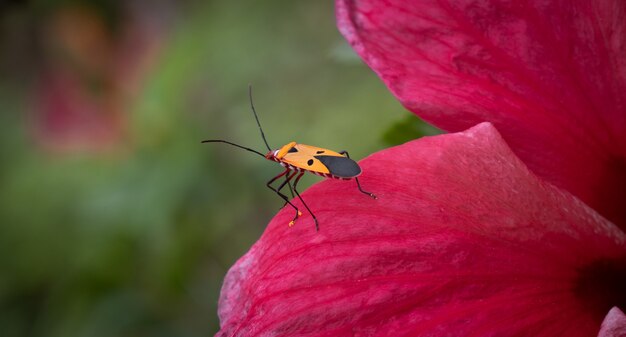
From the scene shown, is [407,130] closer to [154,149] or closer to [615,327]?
[615,327]

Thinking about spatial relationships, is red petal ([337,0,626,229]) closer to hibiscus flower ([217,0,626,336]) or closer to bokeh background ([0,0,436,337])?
hibiscus flower ([217,0,626,336])

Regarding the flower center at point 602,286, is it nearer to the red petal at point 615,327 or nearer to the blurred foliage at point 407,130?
the red petal at point 615,327

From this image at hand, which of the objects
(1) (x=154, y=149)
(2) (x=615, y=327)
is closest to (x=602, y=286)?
(2) (x=615, y=327)

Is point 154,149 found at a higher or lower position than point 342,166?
lower

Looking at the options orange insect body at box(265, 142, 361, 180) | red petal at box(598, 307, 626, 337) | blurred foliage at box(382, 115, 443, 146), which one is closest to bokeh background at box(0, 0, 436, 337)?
blurred foliage at box(382, 115, 443, 146)

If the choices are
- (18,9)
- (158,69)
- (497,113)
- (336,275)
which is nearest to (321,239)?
(336,275)

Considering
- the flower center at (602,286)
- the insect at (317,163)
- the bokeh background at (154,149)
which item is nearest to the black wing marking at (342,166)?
the insect at (317,163)

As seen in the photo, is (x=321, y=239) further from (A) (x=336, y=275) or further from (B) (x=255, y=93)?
(B) (x=255, y=93)
